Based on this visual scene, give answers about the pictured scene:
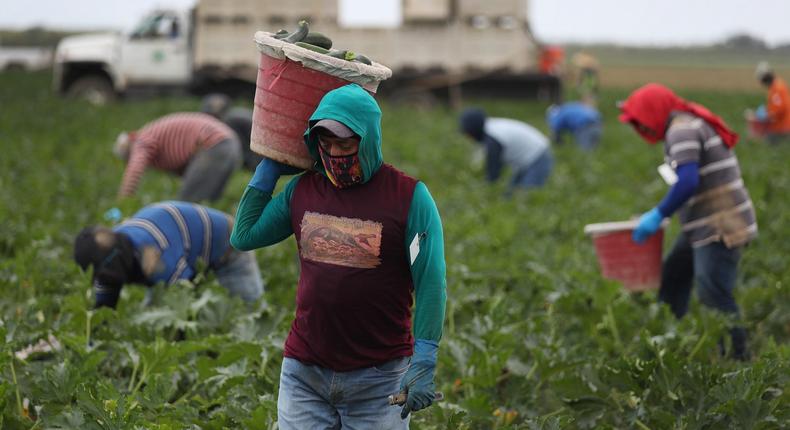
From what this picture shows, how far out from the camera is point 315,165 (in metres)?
3.34

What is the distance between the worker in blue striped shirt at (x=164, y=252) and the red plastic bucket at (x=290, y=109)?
5.58 feet

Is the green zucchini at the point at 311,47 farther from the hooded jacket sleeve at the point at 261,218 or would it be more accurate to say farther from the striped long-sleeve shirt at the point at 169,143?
the striped long-sleeve shirt at the point at 169,143

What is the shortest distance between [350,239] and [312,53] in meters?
0.58

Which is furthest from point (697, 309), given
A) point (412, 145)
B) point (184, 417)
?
point (412, 145)

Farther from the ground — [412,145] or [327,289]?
[327,289]

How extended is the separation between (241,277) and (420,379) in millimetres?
2772

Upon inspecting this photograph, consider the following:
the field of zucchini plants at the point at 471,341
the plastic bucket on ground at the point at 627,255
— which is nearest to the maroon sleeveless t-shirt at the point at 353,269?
the field of zucchini plants at the point at 471,341

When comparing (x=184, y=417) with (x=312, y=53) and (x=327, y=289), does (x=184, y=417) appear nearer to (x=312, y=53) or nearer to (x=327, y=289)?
(x=327, y=289)

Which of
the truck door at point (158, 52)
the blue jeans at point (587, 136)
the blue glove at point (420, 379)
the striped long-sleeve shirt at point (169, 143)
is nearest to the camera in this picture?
the blue glove at point (420, 379)

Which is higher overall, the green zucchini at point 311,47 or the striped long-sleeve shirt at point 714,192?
the green zucchini at point 311,47

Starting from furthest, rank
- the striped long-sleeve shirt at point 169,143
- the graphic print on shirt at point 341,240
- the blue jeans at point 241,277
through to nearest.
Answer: the striped long-sleeve shirt at point 169,143 → the blue jeans at point 241,277 → the graphic print on shirt at point 341,240

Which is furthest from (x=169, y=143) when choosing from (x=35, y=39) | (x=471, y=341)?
(x=35, y=39)

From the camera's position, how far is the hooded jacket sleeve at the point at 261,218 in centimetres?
335

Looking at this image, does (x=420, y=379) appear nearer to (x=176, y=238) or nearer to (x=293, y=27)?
(x=176, y=238)
